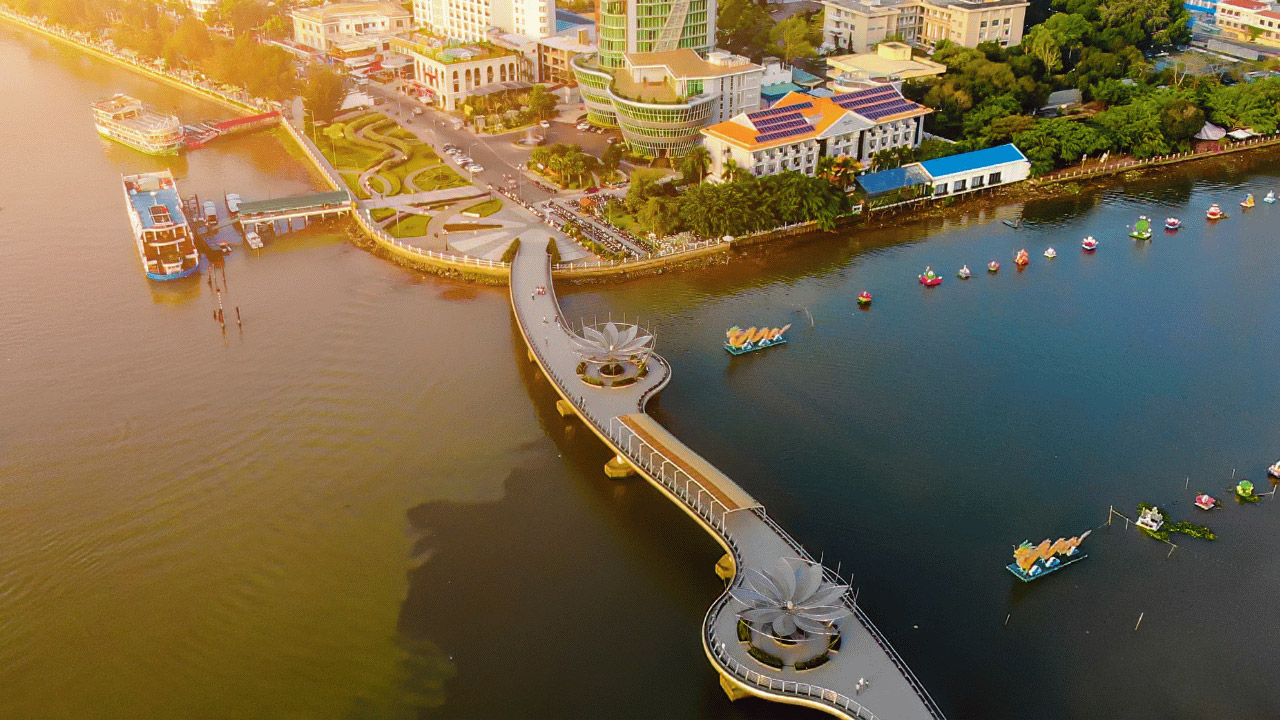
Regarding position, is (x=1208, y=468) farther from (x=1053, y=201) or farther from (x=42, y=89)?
(x=42, y=89)

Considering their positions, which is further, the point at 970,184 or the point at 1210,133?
the point at 1210,133

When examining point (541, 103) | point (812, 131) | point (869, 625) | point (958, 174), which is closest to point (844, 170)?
point (812, 131)

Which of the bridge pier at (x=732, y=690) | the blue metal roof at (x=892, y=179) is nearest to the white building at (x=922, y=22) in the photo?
the blue metal roof at (x=892, y=179)

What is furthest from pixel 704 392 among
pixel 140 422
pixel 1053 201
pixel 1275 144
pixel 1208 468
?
pixel 1275 144

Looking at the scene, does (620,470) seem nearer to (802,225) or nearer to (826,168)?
(802,225)

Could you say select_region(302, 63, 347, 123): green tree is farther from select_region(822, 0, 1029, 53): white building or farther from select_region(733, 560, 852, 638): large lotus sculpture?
select_region(733, 560, 852, 638): large lotus sculpture

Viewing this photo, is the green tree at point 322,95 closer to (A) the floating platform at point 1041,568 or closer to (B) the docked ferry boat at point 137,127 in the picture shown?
(B) the docked ferry boat at point 137,127

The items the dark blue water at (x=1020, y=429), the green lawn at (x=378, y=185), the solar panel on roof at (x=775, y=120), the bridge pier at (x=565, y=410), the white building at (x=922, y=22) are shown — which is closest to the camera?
the dark blue water at (x=1020, y=429)

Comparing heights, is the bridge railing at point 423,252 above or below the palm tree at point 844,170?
below
